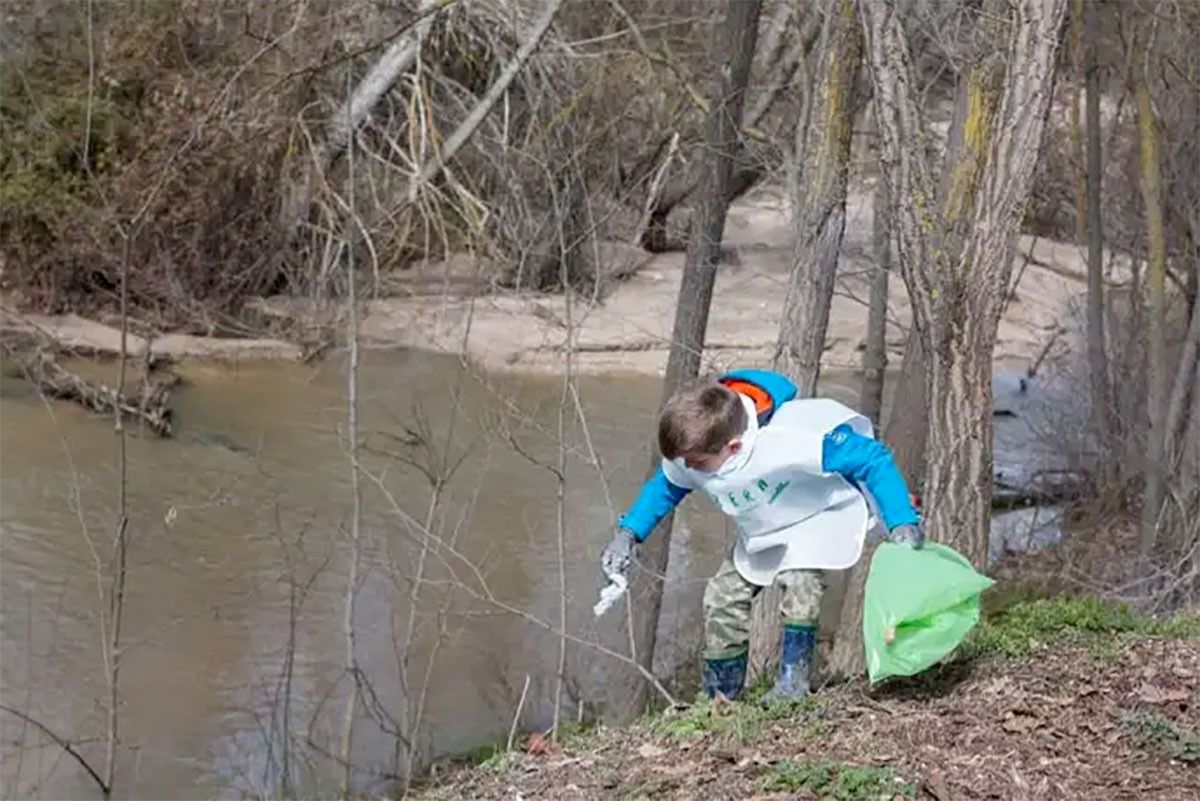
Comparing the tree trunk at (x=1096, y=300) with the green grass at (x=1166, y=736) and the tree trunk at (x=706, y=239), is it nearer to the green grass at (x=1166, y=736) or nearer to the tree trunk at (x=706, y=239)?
the tree trunk at (x=706, y=239)

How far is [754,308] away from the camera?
66.8ft

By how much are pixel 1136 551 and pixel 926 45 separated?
18.7 feet

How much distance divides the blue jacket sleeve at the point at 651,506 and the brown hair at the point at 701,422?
0.34 m

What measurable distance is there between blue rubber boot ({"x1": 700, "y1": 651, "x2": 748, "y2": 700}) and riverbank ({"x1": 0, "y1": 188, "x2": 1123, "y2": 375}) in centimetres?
1159

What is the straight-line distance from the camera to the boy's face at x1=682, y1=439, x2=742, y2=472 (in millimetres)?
4523

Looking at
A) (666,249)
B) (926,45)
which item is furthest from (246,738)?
(666,249)

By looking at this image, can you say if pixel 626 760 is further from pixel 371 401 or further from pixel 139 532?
pixel 371 401

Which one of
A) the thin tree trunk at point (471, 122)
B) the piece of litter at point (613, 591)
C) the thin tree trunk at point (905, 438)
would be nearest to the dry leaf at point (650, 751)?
the piece of litter at point (613, 591)

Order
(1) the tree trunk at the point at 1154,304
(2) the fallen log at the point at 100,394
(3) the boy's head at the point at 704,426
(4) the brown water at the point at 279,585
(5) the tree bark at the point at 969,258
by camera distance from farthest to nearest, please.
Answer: (2) the fallen log at the point at 100,394, (1) the tree trunk at the point at 1154,304, (4) the brown water at the point at 279,585, (5) the tree bark at the point at 969,258, (3) the boy's head at the point at 704,426

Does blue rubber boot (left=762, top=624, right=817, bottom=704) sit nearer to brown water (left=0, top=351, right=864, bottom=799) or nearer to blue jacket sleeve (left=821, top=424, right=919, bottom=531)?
blue jacket sleeve (left=821, top=424, right=919, bottom=531)

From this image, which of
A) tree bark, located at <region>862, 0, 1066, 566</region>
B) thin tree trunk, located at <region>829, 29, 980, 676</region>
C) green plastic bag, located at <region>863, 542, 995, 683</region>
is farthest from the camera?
thin tree trunk, located at <region>829, 29, 980, 676</region>

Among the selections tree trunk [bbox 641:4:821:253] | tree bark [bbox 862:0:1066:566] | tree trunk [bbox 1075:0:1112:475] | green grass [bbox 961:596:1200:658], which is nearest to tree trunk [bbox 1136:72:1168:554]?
tree trunk [bbox 1075:0:1112:475]

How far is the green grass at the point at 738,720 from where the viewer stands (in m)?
4.38

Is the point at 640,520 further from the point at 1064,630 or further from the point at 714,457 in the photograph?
the point at 1064,630
